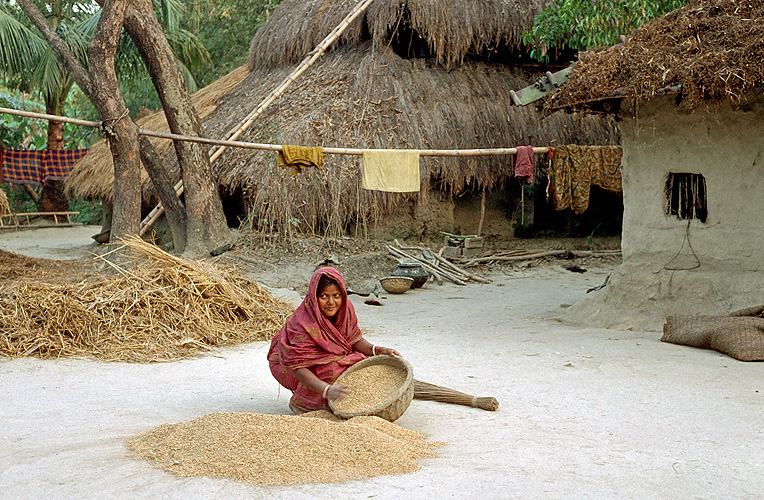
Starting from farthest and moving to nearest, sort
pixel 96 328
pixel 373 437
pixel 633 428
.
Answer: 1. pixel 96 328
2. pixel 633 428
3. pixel 373 437

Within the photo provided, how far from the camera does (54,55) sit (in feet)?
51.7

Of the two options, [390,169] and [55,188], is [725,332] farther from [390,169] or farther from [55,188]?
[55,188]

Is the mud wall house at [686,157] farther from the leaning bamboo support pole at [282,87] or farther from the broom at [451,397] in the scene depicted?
the leaning bamboo support pole at [282,87]

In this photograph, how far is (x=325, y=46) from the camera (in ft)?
39.4

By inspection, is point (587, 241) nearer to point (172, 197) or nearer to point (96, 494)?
point (172, 197)

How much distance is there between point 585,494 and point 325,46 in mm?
10396

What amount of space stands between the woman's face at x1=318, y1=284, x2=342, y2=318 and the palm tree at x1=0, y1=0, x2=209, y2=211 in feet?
41.5

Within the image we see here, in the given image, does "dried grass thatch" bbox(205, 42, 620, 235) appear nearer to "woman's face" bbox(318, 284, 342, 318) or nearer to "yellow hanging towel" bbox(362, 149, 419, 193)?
"yellow hanging towel" bbox(362, 149, 419, 193)

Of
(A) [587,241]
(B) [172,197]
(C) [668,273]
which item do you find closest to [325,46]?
(B) [172,197]

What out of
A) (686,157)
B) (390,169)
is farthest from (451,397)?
(390,169)

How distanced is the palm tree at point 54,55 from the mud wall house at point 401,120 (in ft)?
13.5

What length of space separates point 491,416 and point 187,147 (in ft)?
22.9

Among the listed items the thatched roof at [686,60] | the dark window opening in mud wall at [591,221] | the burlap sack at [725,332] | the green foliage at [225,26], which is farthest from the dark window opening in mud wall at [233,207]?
the green foliage at [225,26]

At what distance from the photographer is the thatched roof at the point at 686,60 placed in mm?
5426
